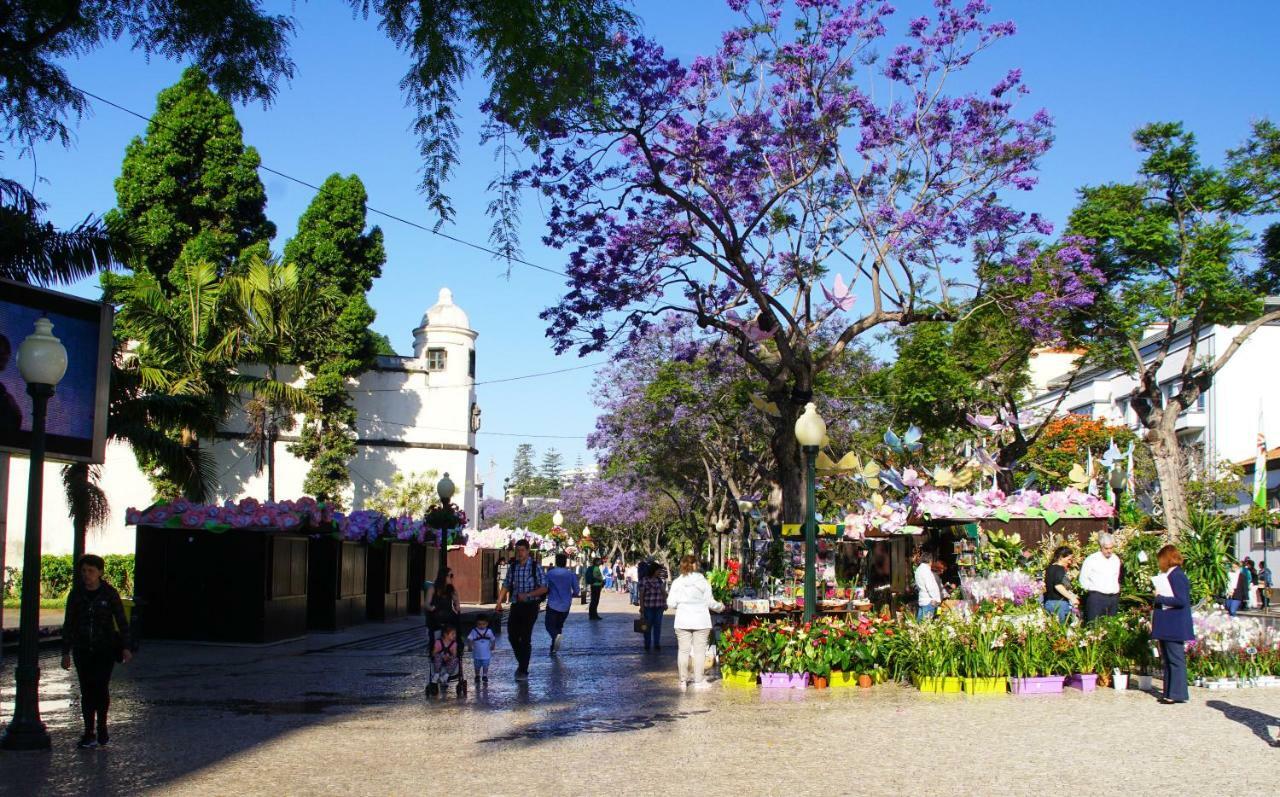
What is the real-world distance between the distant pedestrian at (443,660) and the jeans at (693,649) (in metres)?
2.50

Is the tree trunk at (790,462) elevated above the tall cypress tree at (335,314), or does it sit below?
below

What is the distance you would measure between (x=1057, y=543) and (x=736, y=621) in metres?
5.34

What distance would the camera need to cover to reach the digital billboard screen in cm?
1373

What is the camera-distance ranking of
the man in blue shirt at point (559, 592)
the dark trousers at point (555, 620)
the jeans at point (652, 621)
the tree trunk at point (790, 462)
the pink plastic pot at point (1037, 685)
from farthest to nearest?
1. the jeans at point (652, 621)
2. the tree trunk at point (790, 462)
3. the dark trousers at point (555, 620)
4. the man in blue shirt at point (559, 592)
5. the pink plastic pot at point (1037, 685)

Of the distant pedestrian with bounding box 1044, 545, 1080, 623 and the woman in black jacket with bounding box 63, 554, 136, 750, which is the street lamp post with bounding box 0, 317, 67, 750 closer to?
the woman in black jacket with bounding box 63, 554, 136, 750

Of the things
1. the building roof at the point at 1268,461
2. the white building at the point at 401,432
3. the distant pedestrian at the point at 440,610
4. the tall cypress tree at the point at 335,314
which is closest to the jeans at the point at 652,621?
the distant pedestrian at the point at 440,610

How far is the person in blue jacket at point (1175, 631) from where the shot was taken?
12.2 metres

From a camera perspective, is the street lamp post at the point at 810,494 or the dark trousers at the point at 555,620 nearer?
the street lamp post at the point at 810,494

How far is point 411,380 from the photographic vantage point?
53.8 m

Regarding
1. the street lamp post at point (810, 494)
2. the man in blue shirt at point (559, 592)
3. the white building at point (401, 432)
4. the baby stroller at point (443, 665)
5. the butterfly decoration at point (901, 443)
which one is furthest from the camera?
the white building at point (401, 432)

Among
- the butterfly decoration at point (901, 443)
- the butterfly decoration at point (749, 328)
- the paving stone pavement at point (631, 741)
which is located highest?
the butterfly decoration at point (749, 328)

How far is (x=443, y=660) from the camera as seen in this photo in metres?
14.0

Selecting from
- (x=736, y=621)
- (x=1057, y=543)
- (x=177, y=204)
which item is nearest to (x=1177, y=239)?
(x=1057, y=543)

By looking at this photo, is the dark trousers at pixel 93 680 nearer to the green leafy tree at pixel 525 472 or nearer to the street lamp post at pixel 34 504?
the street lamp post at pixel 34 504
